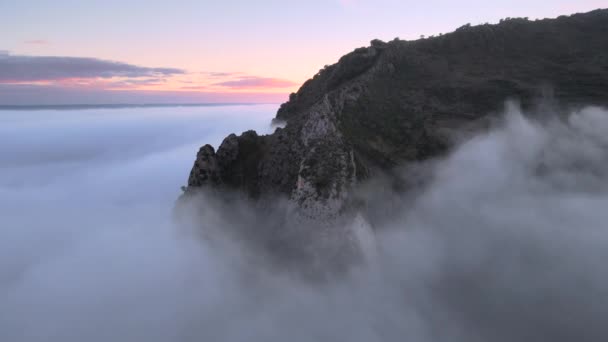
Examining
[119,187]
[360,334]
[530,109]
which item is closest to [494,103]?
[530,109]

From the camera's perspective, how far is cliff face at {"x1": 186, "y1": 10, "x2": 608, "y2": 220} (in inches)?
907

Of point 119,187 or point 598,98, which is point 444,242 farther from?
point 119,187

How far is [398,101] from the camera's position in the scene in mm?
35844

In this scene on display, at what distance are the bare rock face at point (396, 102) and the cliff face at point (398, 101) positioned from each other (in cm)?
9

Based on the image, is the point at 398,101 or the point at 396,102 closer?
the point at 396,102

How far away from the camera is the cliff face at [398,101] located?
23031 millimetres

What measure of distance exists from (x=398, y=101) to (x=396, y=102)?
0.45m

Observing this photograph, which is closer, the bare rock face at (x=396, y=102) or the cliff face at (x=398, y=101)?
the bare rock face at (x=396, y=102)

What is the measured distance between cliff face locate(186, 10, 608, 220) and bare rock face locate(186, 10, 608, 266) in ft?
0.30

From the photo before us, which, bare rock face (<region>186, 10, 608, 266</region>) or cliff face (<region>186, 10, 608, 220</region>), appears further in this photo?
cliff face (<region>186, 10, 608, 220</region>)

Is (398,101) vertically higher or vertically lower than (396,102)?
higher

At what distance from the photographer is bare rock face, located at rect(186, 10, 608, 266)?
2272 centimetres

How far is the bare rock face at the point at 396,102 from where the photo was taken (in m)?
22.7

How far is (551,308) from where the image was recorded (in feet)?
83.9
